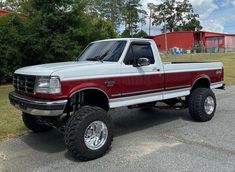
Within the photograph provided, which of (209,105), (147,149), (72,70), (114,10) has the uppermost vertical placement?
(114,10)

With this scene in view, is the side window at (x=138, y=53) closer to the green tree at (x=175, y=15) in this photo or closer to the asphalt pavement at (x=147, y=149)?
the asphalt pavement at (x=147, y=149)

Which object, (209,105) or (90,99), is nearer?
(90,99)

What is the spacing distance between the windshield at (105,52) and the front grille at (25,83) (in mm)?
1524

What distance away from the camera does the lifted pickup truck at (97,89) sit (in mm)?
5578

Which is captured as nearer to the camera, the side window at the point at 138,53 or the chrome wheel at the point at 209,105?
the side window at the point at 138,53

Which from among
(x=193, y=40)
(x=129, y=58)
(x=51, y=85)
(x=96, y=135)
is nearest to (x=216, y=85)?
(x=129, y=58)

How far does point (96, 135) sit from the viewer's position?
5.96m

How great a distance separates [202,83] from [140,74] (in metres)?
2.60

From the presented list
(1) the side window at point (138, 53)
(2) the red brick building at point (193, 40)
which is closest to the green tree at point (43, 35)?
(1) the side window at point (138, 53)

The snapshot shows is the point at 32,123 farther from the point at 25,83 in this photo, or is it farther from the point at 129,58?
the point at 129,58

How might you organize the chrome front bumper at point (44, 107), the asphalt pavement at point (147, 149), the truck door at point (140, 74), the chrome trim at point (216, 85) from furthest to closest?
the chrome trim at point (216, 85) < the truck door at point (140, 74) < the chrome front bumper at point (44, 107) < the asphalt pavement at point (147, 149)

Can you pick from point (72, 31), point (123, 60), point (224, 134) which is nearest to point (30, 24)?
point (72, 31)

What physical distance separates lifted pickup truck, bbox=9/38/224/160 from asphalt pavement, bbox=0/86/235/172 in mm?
346

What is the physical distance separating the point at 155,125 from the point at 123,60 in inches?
86.2
